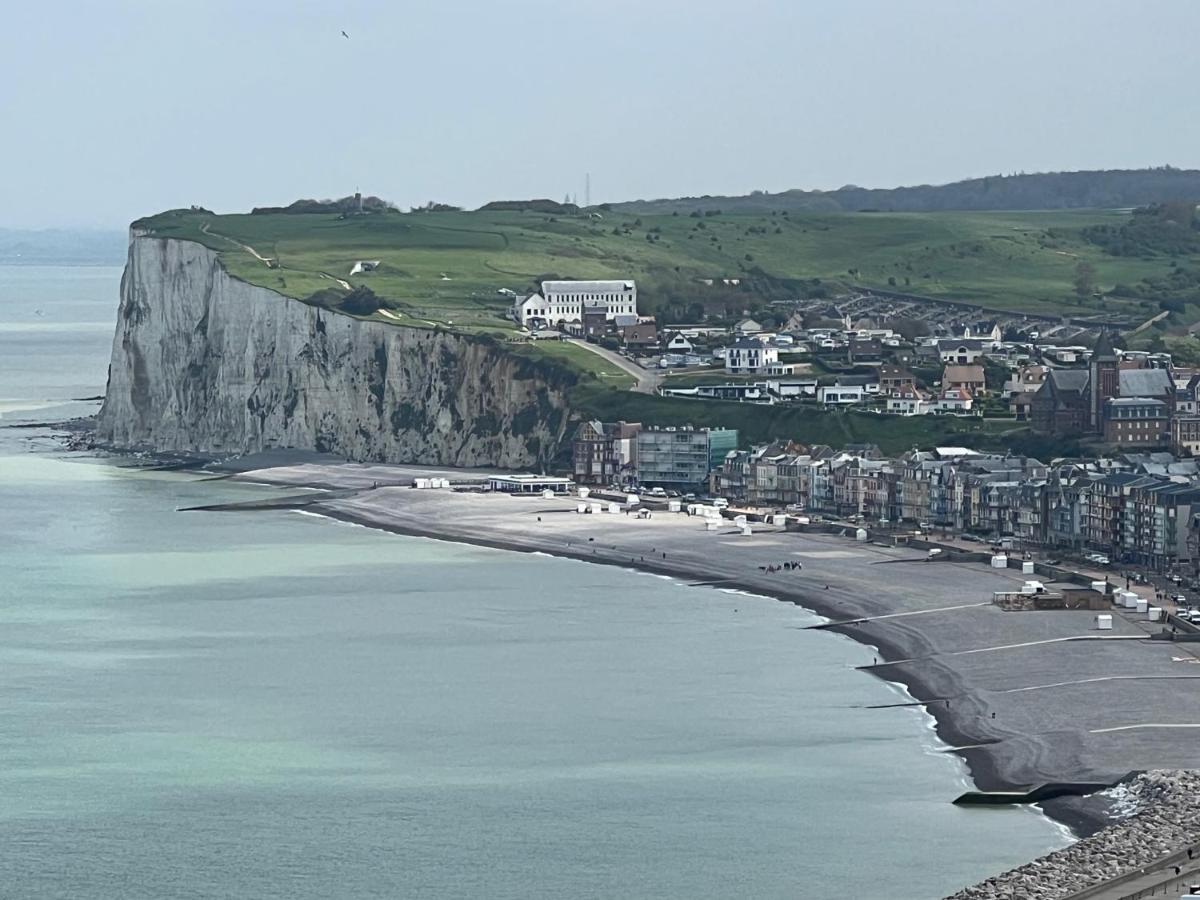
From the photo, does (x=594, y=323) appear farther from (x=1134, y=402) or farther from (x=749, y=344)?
(x=1134, y=402)

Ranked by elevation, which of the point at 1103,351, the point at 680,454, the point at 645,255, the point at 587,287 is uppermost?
the point at 645,255

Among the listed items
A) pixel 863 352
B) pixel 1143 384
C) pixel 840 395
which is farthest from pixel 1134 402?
pixel 863 352

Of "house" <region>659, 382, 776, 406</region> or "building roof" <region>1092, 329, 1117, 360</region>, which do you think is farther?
"house" <region>659, 382, 776, 406</region>

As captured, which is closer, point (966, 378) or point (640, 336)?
point (966, 378)

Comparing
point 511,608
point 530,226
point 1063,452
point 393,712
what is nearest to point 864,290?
point 530,226

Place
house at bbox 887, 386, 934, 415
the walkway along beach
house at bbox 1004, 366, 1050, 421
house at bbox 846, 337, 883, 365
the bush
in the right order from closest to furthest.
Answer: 1. the walkway along beach
2. house at bbox 1004, 366, 1050, 421
3. house at bbox 887, 386, 934, 415
4. house at bbox 846, 337, 883, 365
5. the bush

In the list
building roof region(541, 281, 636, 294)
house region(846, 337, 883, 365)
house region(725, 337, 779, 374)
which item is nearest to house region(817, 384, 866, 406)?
house region(725, 337, 779, 374)

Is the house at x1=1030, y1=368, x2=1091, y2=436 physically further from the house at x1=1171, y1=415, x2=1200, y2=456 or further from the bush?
the bush
